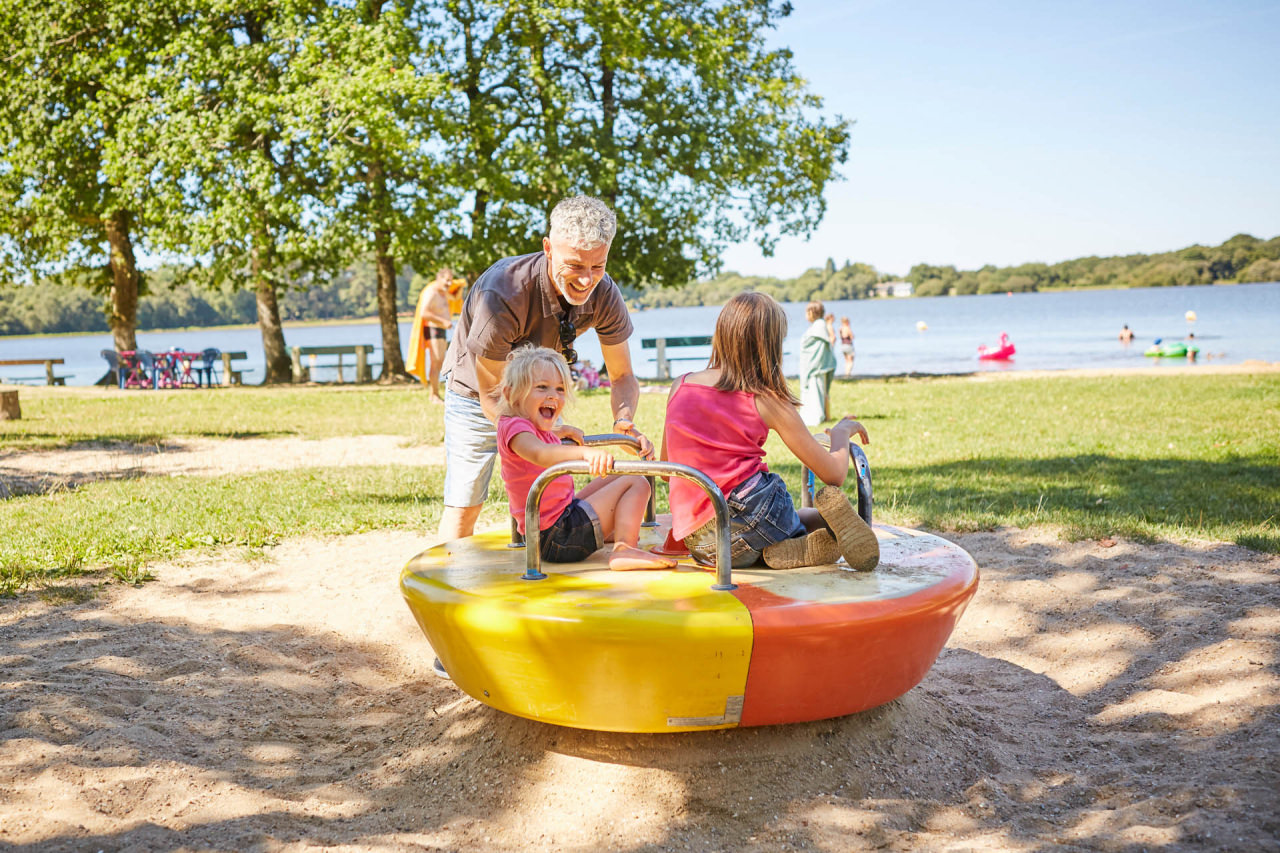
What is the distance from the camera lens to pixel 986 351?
3572cm

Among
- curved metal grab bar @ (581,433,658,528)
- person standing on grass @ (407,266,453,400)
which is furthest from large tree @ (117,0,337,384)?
curved metal grab bar @ (581,433,658,528)

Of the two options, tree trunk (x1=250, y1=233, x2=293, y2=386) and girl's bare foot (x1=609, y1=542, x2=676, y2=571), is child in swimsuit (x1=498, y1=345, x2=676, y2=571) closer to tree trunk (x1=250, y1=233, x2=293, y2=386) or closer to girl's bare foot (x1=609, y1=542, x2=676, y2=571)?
girl's bare foot (x1=609, y1=542, x2=676, y2=571)

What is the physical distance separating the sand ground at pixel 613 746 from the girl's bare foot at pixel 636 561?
1.94ft

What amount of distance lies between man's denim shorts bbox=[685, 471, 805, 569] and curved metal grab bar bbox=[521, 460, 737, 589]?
22 cm

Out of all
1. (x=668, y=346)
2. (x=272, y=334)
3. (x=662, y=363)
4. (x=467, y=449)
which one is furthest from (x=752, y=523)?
(x=272, y=334)

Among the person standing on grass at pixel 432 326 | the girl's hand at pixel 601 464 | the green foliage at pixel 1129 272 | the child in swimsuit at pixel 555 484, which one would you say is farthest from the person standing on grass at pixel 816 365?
the green foliage at pixel 1129 272

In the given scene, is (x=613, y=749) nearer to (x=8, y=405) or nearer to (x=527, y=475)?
(x=527, y=475)

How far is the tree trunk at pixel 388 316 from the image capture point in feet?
73.0

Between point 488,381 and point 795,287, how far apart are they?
4967 inches

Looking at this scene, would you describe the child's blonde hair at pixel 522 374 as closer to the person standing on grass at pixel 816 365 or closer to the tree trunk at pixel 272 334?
the person standing on grass at pixel 816 365

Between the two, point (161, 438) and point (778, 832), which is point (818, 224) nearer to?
point (161, 438)

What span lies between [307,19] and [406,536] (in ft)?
57.3

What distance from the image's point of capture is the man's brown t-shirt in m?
3.89

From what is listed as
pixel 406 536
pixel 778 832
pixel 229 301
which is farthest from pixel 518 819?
pixel 229 301
